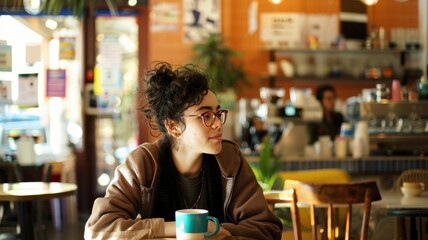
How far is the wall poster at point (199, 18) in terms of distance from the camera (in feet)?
29.1

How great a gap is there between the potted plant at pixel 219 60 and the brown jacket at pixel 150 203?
235 inches

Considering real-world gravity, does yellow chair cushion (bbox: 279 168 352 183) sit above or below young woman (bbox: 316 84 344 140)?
below

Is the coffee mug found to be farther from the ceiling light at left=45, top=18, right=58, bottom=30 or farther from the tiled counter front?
the ceiling light at left=45, top=18, right=58, bottom=30

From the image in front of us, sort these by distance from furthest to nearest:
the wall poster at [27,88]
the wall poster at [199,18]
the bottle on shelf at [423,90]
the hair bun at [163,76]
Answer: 1. the wall poster at [199,18]
2. the bottle on shelf at [423,90]
3. the wall poster at [27,88]
4. the hair bun at [163,76]

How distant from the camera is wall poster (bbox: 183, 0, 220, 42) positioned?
8.88 meters

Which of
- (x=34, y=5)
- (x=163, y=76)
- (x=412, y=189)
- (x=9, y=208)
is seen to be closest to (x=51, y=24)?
(x=34, y=5)

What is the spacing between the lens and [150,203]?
2.46 metres

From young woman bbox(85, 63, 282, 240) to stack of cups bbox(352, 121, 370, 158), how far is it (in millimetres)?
3712

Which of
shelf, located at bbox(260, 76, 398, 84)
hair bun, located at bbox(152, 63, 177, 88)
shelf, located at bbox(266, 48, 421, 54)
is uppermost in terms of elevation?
shelf, located at bbox(266, 48, 421, 54)

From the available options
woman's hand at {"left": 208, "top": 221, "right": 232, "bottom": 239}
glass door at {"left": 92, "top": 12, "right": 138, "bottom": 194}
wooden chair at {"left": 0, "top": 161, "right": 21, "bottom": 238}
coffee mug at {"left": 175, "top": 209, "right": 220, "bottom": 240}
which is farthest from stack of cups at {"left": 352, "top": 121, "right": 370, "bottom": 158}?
coffee mug at {"left": 175, "top": 209, "right": 220, "bottom": 240}

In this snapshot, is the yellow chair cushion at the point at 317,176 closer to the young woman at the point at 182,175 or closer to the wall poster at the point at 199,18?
the young woman at the point at 182,175

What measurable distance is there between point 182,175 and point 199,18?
6502 millimetres

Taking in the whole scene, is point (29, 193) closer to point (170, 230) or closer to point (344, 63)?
point (170, 230)

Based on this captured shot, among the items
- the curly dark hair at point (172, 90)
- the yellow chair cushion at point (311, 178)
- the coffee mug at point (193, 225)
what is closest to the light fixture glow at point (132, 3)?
the yellow chair cushion at point (311, 178)
